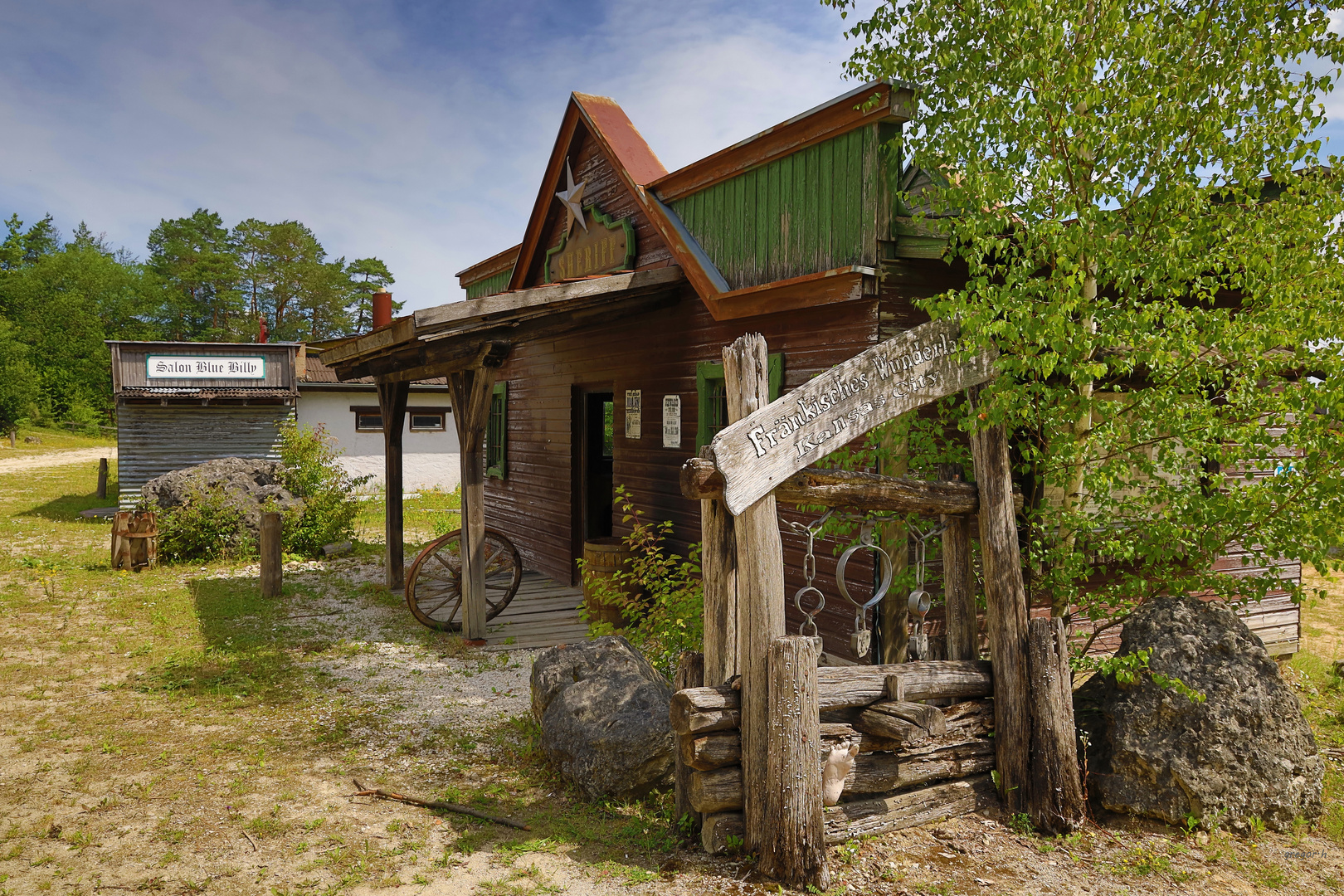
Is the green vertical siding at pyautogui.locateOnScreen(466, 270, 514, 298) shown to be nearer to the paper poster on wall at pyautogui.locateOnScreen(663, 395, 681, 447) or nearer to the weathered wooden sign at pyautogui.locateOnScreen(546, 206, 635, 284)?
the weathered wooden sign at pyautogui.locateOnScreen(546, 206, 635, 284)

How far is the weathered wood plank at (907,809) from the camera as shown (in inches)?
167

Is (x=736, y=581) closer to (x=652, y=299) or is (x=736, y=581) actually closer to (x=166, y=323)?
(x=652, y=299)

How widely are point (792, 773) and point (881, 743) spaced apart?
0.65 meters

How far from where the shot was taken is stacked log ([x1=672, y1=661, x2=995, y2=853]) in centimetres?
400

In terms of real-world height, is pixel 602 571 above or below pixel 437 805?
above

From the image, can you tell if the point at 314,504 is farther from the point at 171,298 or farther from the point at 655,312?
the point at 171,298

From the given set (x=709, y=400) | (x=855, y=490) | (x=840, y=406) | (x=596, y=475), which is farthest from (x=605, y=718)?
(x=596, y=475)

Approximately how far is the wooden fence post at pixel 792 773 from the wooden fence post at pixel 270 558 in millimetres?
8707

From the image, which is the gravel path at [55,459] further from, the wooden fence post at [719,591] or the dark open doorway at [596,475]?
the wooden fence post at [719,591]

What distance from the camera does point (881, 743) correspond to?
14.0ft

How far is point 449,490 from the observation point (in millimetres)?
23391

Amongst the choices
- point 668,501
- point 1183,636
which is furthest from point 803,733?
point 668,501

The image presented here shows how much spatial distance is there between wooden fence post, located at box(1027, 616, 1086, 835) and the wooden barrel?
15.0 feet

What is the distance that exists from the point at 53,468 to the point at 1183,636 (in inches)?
1356
